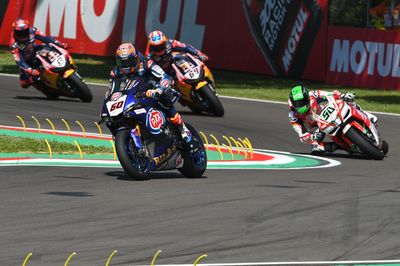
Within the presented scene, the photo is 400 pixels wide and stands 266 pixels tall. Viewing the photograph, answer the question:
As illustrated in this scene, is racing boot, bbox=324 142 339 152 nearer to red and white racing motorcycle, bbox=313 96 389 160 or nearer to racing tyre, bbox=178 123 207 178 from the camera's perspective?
red and white racing motorcycle, bbox=313 96 389 160

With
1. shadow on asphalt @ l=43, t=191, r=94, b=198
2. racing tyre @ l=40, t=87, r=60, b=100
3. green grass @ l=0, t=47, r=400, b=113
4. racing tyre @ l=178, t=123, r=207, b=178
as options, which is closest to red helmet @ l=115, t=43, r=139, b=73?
racing tyre @ l=178, t=123, r=207, b=178

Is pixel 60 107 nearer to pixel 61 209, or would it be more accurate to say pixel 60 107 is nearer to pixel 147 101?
pixel 147 101

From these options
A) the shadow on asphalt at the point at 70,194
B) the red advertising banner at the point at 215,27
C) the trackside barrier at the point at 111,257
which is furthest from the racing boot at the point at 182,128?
the red advertising banner at the point at 215,27

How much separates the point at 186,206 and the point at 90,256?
8.54 feet

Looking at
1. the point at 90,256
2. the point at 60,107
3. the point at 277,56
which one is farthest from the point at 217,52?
the point at 90,256

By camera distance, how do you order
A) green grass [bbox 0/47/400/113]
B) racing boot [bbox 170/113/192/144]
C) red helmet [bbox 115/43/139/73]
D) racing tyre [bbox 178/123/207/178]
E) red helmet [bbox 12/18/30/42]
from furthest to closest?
green grass [bbox 0/47/400/113] → red helmet [bbox 12/18/30/42] → racing tyre [bbox 178/123/207/178] → racing boot [bbox 170/113/192/144] → red helmet [bbox 115/43/139/73]

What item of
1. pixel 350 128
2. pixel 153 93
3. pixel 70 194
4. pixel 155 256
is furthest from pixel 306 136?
pixel 155 256

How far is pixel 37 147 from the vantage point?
15.5m

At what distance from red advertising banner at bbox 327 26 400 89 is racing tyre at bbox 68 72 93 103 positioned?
707 centimetres

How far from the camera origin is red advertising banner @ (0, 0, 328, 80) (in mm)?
27812

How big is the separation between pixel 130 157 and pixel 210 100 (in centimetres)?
867

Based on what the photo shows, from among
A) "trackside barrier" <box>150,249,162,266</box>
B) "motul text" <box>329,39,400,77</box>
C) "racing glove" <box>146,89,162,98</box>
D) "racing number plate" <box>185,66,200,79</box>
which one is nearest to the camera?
"trackside barrier" <box>150,249,162,266</box>

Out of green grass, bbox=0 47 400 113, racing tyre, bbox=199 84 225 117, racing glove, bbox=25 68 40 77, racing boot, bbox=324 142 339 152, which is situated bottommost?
green grass, bbox=0 47 400 113

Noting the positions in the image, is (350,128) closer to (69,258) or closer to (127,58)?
(127,58)
